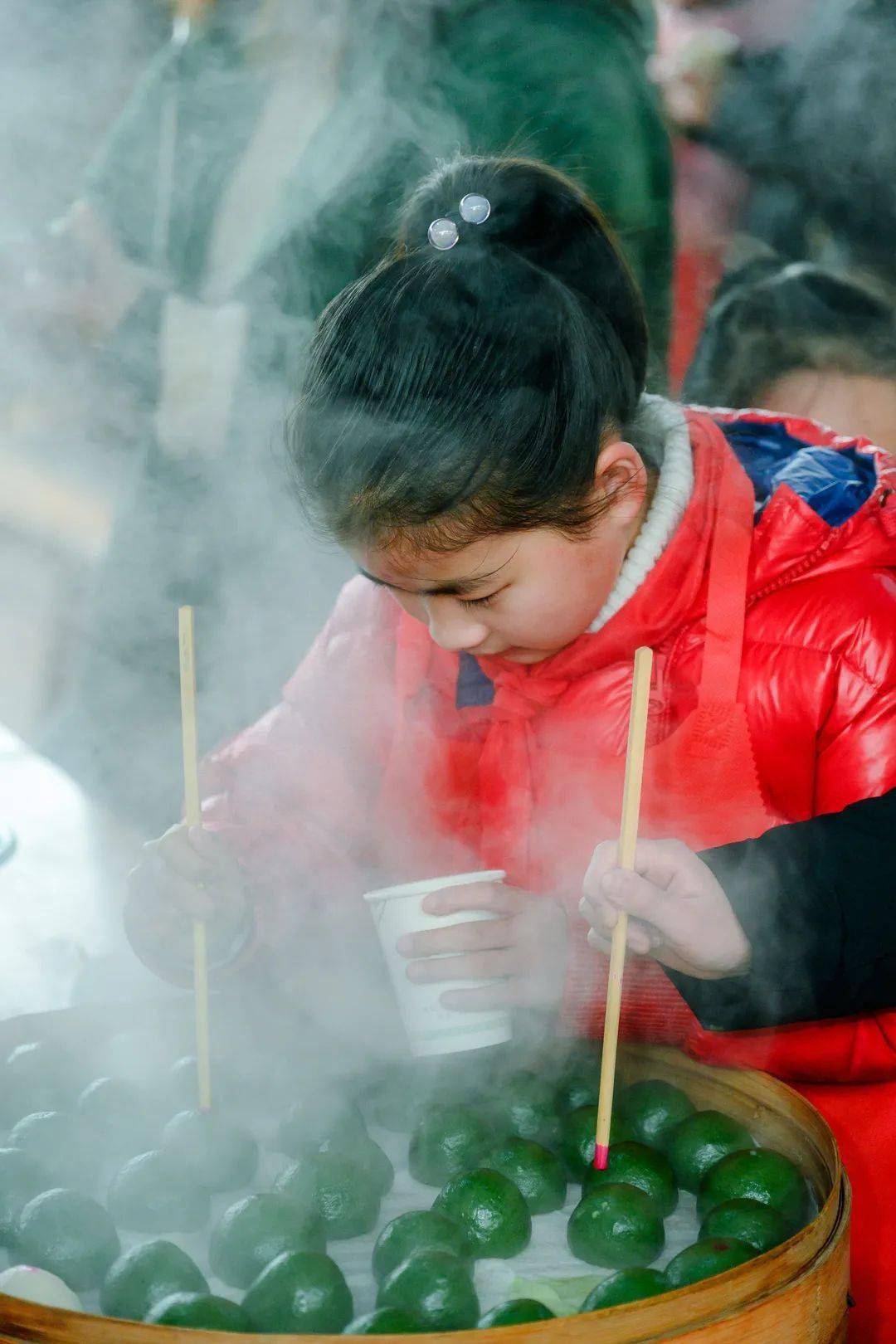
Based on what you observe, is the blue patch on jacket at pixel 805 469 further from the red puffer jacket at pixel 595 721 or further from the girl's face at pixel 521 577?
the girl's face at pixel 521 577

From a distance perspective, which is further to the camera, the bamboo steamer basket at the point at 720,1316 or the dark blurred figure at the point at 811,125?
the dark blurred figure at the point at 811,125

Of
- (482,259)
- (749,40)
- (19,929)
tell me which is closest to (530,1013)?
(482,259)

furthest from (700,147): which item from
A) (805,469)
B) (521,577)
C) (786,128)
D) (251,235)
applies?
(521,577)

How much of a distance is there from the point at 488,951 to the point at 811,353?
1.46 meters

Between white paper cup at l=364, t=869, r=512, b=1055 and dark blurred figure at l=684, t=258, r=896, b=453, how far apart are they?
136cm

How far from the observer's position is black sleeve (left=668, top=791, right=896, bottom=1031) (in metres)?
1.12

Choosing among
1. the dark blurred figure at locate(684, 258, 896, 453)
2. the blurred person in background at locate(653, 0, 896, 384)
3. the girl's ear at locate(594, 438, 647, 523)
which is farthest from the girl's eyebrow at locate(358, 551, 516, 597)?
the blurred person in background at locate(653, 0, 896, 384)

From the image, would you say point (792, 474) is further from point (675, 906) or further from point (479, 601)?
point (675, 906)

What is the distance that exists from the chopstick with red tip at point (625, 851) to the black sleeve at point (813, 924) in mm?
144

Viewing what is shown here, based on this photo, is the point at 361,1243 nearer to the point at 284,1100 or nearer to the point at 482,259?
the point at 284,1100

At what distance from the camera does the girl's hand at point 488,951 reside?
120cm

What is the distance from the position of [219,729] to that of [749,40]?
160 centimetres

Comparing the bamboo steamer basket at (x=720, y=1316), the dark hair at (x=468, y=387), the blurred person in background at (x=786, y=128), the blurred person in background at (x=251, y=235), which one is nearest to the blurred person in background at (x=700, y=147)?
the blurred person in background at (x=786, y=128)

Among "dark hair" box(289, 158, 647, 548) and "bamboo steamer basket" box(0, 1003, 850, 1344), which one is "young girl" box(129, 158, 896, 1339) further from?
"bamboo steamer basket" box(0, 1003, 850, 1344)
